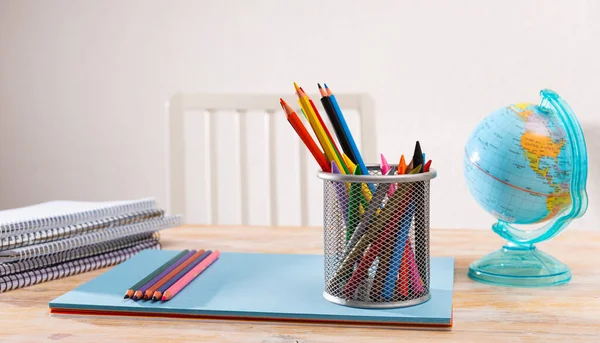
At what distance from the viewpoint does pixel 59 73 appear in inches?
123

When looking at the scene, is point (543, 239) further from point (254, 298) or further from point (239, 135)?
point (239, 135)

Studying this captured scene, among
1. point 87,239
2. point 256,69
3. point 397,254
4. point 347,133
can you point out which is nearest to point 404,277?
point 397,254

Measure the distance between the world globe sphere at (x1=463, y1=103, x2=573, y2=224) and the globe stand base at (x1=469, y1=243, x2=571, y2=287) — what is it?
52mm

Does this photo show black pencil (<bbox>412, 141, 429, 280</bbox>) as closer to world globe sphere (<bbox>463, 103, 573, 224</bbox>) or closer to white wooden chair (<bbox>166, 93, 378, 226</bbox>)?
world globe sphere (<bbox>463, 103, 573, 224</bbox>)

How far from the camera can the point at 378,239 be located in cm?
71

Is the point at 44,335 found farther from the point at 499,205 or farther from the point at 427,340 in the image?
the point at 499,205

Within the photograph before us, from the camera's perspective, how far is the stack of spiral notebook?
0.90 metres

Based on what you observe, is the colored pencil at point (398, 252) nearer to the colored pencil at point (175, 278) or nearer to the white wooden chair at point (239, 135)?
the colored pencil at point (175, 278)

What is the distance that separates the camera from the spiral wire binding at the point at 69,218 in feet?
2.97

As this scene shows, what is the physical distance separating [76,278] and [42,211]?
140 mm

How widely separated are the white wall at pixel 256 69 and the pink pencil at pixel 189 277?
1.87 meters

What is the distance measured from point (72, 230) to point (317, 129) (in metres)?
0.41

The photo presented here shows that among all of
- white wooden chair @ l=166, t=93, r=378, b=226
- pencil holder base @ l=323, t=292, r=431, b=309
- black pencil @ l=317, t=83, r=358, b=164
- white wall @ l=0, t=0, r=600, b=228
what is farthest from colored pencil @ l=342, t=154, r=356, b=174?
white wall @ l=0, t=0, r=600, b=228

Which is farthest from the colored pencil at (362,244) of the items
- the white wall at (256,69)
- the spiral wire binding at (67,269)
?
the white wall at (256,69)
